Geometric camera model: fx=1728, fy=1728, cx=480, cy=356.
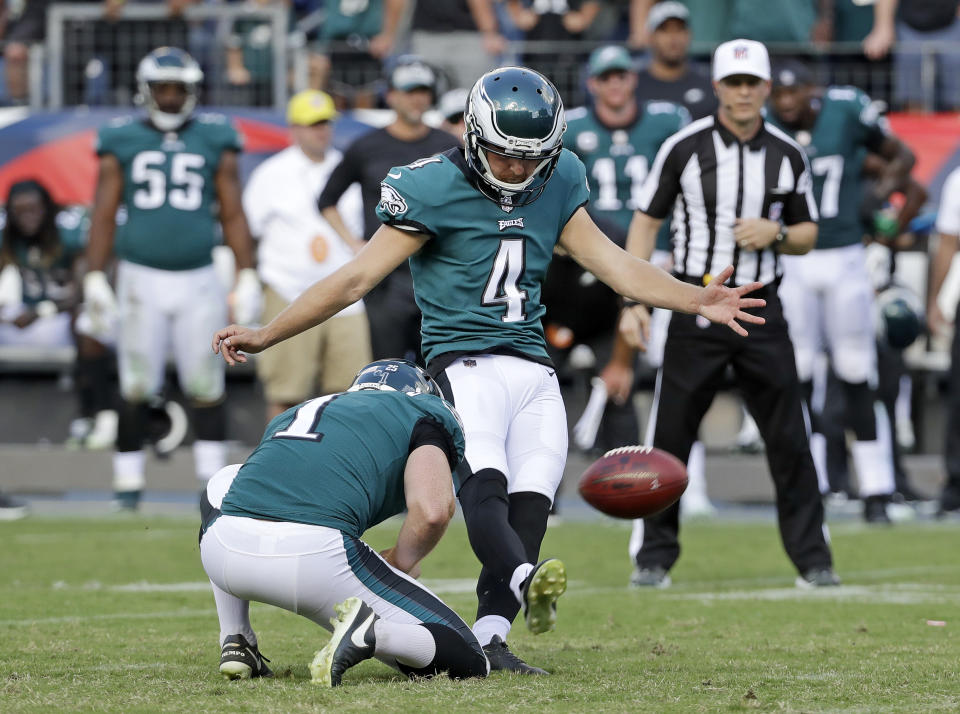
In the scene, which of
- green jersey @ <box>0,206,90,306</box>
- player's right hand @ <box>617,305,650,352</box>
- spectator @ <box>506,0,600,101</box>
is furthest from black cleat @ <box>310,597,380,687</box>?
spectator @ <box>506,0,600,101</box>

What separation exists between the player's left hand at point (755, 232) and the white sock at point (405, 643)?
2.79 metres

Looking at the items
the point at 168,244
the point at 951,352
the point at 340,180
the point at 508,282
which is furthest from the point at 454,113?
the point at 508,282

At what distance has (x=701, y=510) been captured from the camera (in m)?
8.87

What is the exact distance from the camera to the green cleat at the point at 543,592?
377 centimetres

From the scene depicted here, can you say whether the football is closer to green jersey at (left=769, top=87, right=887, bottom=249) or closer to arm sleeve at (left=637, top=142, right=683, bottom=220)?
arm sleeve at (left=637, top=142, right=683, bottom=220)

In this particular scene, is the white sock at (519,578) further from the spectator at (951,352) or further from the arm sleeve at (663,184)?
the spectator at (951,352)

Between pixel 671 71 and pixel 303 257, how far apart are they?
2562 mm

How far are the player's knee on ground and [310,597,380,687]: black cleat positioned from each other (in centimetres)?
16

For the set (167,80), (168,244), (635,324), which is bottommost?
(168,244)

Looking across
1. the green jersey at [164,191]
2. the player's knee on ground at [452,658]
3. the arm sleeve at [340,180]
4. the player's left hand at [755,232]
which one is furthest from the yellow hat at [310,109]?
the player's knee on ground at [452,658]

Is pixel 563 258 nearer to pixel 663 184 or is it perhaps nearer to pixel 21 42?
pixel 663 184

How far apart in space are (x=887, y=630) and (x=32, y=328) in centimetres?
775

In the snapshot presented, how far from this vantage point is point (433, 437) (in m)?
3.96

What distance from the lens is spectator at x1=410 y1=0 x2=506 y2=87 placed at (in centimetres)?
1253
